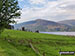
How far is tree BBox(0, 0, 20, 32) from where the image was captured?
4100 cm

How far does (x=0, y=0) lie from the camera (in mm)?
39375

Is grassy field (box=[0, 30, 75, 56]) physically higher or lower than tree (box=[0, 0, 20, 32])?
lower

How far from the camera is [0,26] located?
137 feet

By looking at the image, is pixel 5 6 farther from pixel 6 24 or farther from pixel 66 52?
pixel 66 52

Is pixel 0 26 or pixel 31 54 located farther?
pixel 0 26

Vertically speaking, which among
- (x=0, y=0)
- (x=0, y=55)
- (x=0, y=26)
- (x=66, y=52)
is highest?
(x=0, y=0)

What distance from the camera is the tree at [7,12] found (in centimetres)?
4100

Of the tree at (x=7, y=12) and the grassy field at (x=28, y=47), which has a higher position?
the tree at (x=7, y=12)

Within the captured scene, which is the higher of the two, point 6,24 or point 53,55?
point 6,24

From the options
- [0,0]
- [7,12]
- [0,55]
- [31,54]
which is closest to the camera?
[0,55]

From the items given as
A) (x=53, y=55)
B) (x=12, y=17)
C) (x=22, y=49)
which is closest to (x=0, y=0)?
(x=12, y=17)

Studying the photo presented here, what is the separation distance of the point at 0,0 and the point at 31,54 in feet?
58.1

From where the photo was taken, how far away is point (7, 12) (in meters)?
41.9

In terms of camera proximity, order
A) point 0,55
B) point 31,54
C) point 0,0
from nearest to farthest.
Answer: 1. point 0,55
2. point 31,54
3. point 0,0
